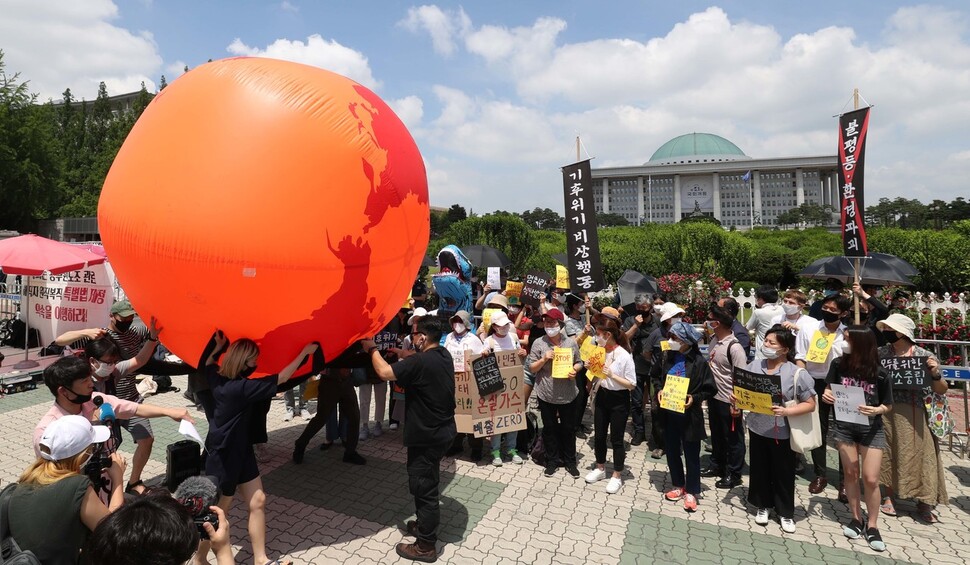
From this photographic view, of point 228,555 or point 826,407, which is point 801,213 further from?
point 228,555

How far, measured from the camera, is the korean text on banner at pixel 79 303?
8.29m

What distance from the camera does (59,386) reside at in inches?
141

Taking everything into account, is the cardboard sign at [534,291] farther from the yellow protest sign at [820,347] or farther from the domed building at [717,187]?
the domed building at [717,187]

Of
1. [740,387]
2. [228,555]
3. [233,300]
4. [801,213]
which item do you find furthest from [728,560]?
[801,213]

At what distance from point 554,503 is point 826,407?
135 inches

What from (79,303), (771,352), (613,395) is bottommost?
(613,395)

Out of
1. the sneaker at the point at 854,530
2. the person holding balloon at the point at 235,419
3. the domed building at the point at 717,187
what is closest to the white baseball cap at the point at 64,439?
the person holding balloon at the point at 235,419

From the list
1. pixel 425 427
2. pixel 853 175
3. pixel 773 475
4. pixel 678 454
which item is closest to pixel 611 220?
pixel 853 175

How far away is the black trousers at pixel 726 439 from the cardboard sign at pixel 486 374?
2407 millimetres

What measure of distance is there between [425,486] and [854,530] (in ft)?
Answer: 12.6

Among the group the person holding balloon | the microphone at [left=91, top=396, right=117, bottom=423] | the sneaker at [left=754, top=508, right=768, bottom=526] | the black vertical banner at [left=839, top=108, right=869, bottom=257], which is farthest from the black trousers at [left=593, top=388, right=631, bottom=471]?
the microphone at [left=91, top=396, right=117, bottom=423]

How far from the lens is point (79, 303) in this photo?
27.1 ft

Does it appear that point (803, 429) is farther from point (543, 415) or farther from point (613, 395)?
point (543, 415)

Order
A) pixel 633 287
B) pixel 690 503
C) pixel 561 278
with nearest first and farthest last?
1. pixel 690 503
2. pixel 633 287
3. pixel 561 278
